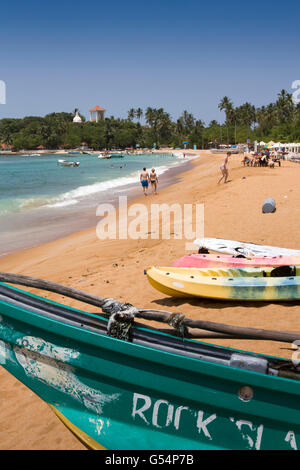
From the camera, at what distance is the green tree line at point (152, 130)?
10369cm

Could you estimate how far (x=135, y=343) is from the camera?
2.68 m

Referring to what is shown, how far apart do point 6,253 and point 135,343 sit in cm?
935

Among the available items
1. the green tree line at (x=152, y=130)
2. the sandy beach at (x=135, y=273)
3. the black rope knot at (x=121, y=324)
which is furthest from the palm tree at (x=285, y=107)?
the black rope knot at (x=121, y=324)

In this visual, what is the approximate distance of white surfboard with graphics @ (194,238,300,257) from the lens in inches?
261

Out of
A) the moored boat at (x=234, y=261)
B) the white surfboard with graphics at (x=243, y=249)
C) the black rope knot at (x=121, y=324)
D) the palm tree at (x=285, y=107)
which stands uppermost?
the palm tree at (x=285, y=107)

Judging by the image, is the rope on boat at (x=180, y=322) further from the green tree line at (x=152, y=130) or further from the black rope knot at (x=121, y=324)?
the green tree line at (x=152, y=130)

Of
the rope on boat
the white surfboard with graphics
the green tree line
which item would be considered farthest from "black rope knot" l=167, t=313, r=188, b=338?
the green tree line

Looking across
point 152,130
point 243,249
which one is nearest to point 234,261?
point 243,249

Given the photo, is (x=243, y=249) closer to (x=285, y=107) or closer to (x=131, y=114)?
(x=285, y=107)

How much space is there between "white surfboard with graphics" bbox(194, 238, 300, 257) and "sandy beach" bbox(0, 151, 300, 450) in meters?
1.06

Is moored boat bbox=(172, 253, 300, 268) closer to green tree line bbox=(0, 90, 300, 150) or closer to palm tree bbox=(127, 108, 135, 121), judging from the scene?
green tree line bbox=(0, 90, 300, 150)

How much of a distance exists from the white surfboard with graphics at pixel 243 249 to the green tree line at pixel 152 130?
93.3 m
